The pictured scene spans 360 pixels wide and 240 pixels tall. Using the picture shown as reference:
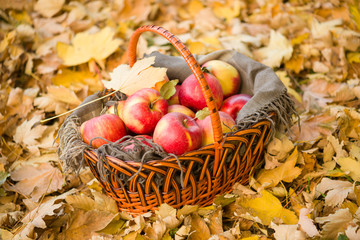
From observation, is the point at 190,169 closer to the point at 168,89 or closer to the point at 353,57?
the point at 168,89

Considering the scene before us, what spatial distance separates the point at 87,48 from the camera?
181 cm

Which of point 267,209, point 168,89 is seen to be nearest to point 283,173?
point 267,209

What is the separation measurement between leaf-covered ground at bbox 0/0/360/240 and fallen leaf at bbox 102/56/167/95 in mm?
382

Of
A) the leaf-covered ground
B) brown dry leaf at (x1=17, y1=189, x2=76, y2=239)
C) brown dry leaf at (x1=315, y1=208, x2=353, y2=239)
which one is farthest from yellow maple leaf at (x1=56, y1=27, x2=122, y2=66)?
brown dry leaf at (x1=315, y1=208, x2=353, y2=239)

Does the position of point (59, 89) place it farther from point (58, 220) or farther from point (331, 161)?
point (331, 161)

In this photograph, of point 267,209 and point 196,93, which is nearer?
point 267,209

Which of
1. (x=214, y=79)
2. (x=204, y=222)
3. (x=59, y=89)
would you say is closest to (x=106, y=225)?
(x=204, y=222)

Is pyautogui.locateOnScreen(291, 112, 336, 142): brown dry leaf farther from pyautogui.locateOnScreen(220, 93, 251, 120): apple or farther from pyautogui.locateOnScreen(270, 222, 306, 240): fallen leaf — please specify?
pyautogui.locateOnScreen(270, 222, 306, 240): fallen leaf

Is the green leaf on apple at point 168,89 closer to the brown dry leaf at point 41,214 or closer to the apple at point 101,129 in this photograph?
the apple at point 101,129

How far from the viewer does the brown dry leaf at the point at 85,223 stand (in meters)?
1.01

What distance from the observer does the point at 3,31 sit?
198cm

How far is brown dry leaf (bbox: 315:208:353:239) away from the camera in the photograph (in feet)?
2.89

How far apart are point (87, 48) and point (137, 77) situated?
774 mm

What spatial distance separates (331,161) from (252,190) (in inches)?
12.7
